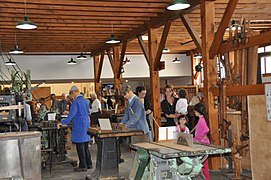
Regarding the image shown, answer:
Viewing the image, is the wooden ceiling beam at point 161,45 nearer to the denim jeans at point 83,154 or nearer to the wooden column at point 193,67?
the denim jeans at point 83,154

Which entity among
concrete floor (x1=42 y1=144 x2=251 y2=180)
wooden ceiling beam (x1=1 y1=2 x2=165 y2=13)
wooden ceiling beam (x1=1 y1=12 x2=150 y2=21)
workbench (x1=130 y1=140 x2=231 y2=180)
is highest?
wooden ceiling beam (x1=1 y1=2 x2=165 y2=13)

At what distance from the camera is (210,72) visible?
20.9ft

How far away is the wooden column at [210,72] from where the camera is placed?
633 cm

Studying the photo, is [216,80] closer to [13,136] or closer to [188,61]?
[13,136]

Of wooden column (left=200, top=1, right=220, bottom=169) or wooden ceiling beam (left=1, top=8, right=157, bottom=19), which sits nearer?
wooden column (left=200, top=1, right=220, bottom=169)

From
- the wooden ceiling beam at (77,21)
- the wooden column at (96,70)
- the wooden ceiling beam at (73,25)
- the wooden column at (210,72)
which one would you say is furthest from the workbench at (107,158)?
the wooden column at (96,70)

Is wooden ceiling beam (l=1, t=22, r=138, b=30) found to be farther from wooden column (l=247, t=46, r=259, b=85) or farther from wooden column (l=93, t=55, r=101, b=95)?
wooden column (l=93, t=55, r=101, b=95)

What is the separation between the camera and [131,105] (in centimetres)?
616

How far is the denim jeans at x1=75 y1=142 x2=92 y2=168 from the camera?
718 cm

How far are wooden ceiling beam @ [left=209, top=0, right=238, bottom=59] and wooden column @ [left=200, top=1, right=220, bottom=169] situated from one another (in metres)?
0.15

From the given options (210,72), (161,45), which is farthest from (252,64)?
(161,45)

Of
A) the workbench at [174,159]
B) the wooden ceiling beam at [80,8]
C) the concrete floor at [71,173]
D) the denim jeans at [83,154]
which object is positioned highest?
the wooden ceiling beam at [80,8]

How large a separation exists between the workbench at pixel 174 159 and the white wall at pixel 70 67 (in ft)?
35.7

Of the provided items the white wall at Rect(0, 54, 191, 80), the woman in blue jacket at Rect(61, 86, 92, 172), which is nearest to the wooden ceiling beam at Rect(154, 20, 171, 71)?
the woman in blue jacket at Rect(61, 86, 92, 172)
